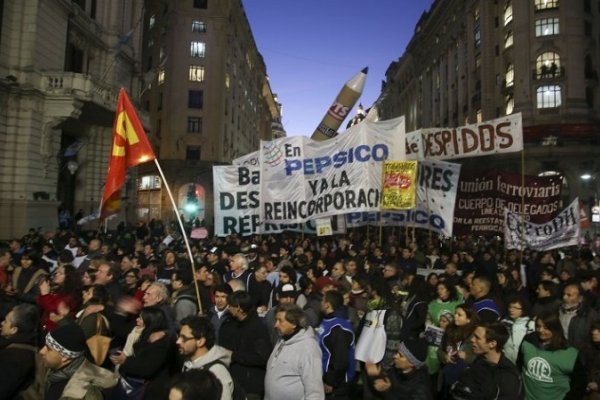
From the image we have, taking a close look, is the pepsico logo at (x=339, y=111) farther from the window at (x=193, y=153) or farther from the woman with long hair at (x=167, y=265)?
the window at (x=193, y=153)

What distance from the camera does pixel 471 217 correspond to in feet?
44.8

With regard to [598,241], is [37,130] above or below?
above

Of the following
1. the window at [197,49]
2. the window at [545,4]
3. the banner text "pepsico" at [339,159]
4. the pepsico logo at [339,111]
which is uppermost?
the window at [545,4]

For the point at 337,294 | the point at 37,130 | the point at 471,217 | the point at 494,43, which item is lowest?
the point at 337,294

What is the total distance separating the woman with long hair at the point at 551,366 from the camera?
4527mm

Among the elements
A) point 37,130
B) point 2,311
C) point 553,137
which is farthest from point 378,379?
point 553,137

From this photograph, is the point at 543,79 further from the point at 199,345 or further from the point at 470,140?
the point at 199,345

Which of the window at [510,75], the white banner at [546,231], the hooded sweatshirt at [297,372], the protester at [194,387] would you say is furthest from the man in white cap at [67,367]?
the window at [510,75]

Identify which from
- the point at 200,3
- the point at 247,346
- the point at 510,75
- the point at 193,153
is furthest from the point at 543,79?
the point at 247,346

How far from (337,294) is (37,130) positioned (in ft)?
71.0

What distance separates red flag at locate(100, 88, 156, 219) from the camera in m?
7.64

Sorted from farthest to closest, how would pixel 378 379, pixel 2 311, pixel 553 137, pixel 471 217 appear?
1. pixel 553 137
2. pixel 471 217
3. pixel 2 311
4. pixel 378 379

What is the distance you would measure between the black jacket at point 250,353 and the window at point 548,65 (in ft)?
160

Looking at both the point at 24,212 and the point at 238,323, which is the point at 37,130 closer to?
the point at 24,212
